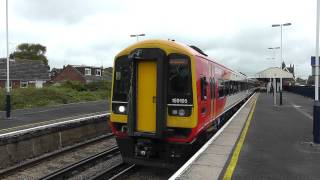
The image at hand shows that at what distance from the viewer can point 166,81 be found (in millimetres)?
9719

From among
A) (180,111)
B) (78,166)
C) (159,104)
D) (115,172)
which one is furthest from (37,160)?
(180,111)

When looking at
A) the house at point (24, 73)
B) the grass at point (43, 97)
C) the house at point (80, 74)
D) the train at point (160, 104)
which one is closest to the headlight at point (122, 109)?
the train at point (160, 104)

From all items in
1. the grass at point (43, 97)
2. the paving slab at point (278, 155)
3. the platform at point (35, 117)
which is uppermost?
the grass at point (43, 97)

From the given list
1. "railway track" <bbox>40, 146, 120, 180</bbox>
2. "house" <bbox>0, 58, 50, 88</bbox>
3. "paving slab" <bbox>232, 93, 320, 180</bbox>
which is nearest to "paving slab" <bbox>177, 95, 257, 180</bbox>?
"paving slab" <bbox>232, 93, 320, 180</bbox>

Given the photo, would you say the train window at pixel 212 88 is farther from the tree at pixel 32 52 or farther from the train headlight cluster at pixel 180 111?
the tree at pixel 32 52

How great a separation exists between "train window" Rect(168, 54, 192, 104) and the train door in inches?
15.2

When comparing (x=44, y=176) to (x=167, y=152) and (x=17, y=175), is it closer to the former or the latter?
(x=17, y=175)

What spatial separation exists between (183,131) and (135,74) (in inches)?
71.1

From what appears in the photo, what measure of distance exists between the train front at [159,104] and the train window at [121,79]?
0.04 m

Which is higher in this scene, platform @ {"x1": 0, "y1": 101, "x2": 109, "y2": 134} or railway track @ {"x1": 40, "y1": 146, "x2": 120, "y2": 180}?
platform @ {"x1": 0, "y1": 101, "x2": 109, "y2": 134}

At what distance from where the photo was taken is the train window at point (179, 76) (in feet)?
31.9

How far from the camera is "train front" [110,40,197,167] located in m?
9.59

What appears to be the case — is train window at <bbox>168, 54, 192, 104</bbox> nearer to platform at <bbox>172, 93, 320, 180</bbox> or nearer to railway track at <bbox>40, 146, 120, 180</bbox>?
platform at <bbox>172, 93, 320, 180</bbox>

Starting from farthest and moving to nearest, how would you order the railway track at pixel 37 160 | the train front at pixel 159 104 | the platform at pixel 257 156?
1. the railway track at pixel 37 160
2. the train front at pixel 159 104
3. the platform at pixel 257 156
